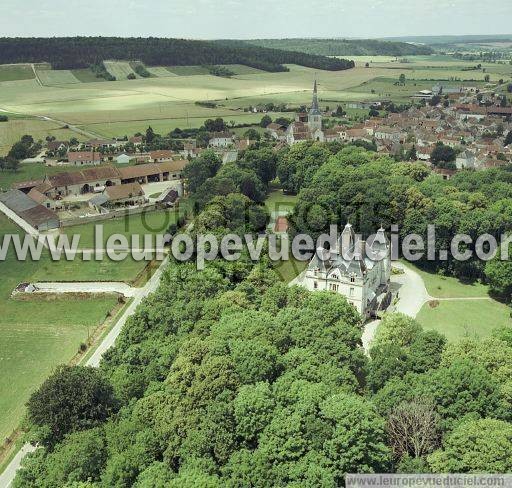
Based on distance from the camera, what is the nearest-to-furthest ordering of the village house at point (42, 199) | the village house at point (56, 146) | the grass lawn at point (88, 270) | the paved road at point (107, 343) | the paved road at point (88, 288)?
the paved road at point (107, 343) → the paved road at point (88, 288) → the grass lawn at point (88, 270) → the village house at point (42, 199) → the village house at point (56, 146)

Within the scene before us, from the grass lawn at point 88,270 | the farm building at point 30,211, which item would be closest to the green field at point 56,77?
the farm building at point 30,211

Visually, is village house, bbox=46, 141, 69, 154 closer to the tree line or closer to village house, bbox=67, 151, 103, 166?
village house, bbox=67, 151, 103, 166

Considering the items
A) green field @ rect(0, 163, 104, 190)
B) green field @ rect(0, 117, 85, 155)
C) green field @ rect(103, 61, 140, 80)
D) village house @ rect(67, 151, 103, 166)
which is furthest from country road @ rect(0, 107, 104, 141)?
green field @ rect(103, 61, 140, 80)

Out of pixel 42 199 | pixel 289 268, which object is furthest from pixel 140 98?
pixel 289 268

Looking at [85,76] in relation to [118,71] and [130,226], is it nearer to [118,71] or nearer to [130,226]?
[118,71]

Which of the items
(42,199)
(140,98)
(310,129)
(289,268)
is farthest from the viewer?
(140,98)

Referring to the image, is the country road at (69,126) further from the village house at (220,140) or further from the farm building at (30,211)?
the farm building at (30,211)

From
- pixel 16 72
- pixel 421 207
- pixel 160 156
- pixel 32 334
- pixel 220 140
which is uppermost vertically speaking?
pixel 16 72
